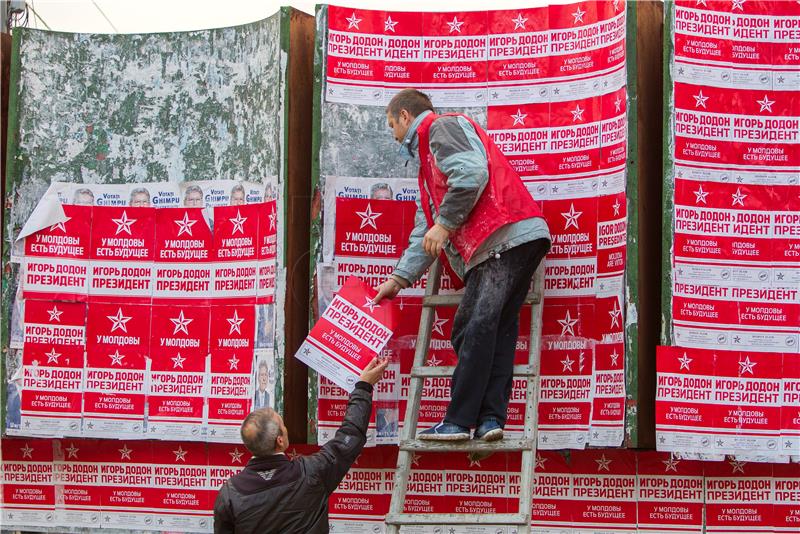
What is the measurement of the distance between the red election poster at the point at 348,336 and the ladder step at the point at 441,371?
23cm

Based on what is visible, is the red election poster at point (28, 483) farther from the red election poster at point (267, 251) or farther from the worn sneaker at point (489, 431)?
the worn sneaker at point (489, 431)

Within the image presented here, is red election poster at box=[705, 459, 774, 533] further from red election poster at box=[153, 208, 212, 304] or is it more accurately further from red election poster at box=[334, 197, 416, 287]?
red election poster at box=[153, 208, 212, 304]

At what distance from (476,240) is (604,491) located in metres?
1.49

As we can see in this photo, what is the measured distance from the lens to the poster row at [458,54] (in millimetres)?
5461

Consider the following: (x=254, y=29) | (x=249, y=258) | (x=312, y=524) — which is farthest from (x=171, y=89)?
(x=312, y=524)

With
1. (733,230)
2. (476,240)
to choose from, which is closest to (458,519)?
(476,240)

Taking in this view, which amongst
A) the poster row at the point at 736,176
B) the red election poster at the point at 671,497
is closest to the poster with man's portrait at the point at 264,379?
the red election poster at the point at 671,497

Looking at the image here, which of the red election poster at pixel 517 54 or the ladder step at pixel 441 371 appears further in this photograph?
the red election poster at pixel 517 54

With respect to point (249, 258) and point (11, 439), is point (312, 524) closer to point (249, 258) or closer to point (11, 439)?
point (249, 258)

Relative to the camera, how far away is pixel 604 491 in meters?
5.37

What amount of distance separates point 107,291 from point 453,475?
213 cm

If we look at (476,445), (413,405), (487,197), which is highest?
(487,197)

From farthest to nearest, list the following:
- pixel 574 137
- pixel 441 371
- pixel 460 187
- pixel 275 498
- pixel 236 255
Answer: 1. pixel 236 255
2. pixel 574 137
3. pixel 441 371
4. pixel 460 187
5. pixel 275 498

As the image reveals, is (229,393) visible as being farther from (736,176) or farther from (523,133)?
(736,176)
